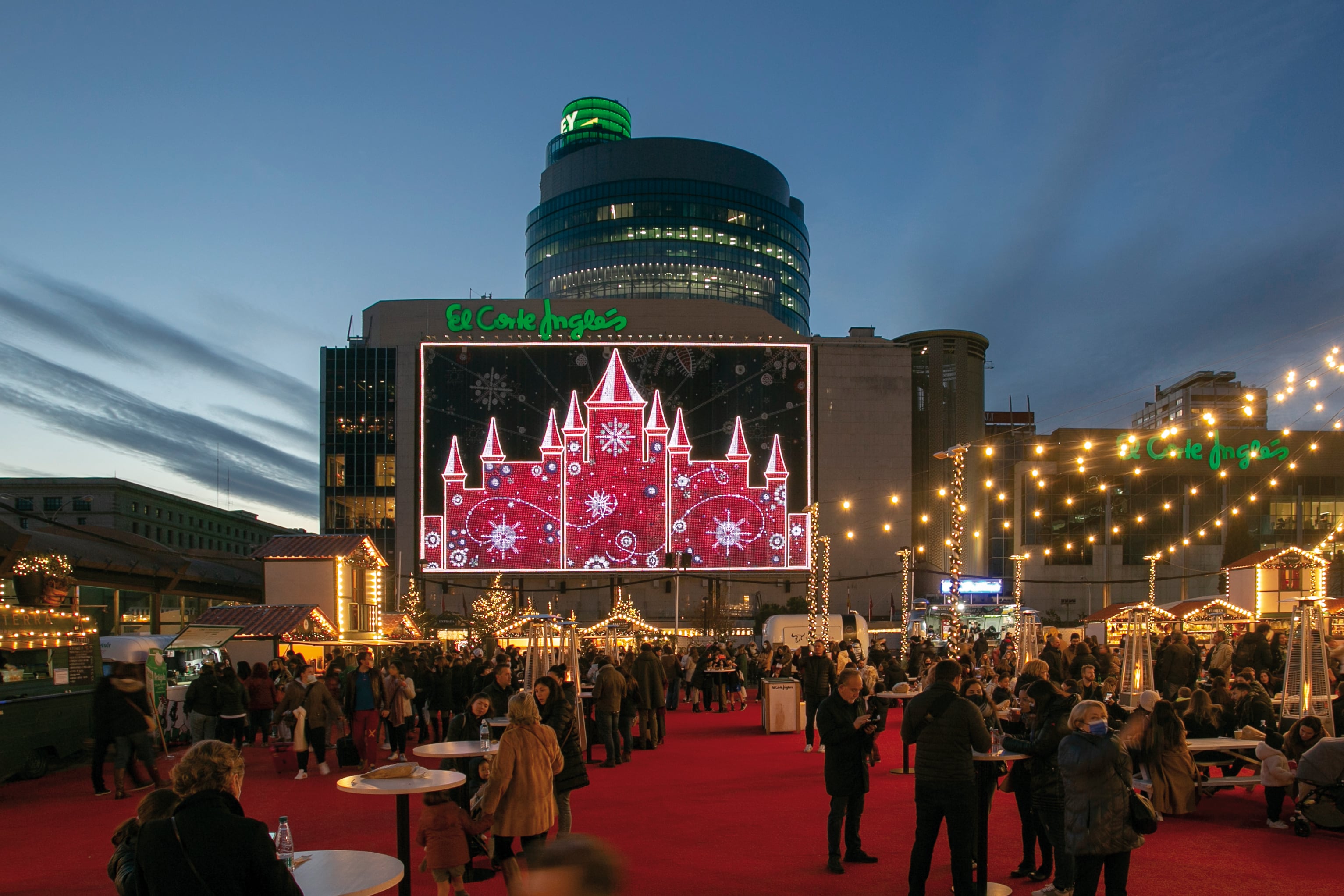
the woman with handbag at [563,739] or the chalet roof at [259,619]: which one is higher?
the woman with handbag at [563,739]

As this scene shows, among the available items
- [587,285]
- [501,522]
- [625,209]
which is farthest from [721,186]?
[501,522]

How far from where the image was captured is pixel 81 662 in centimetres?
1481

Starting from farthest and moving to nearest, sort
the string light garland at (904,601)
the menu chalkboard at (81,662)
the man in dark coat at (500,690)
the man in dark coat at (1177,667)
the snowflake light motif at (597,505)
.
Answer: the snowflake light motif at (597,505) < the string light garland at (904,601) < the man in dark coat at (1177,667) < the menu chalkboard at (81,662) < the man in dark coat at (500,690)

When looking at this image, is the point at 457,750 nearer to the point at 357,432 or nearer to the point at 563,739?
the point at 563,739

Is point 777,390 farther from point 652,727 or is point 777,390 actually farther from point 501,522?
point 652,727

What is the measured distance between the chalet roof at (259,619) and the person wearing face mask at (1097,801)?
56.1ft

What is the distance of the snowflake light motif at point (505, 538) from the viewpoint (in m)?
49.3

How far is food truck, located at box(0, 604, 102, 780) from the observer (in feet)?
39.4

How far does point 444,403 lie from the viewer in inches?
2058

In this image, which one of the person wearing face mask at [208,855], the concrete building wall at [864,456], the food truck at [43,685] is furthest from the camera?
the concrete building wall at [864,456]

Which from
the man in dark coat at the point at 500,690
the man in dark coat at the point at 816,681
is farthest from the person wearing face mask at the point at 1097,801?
the man in dark coat at the point at 816,681

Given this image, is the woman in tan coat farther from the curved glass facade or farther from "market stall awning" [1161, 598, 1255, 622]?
the curved glass facade

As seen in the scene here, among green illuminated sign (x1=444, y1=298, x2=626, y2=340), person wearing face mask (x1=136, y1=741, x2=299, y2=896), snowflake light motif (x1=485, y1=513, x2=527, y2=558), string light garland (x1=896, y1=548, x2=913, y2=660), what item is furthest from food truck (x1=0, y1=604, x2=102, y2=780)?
green illuminated sign (x1=444, y1=298, x2=626, y2=340)

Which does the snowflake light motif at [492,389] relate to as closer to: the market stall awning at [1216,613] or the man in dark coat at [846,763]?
the market stall awning at [1216,613]
